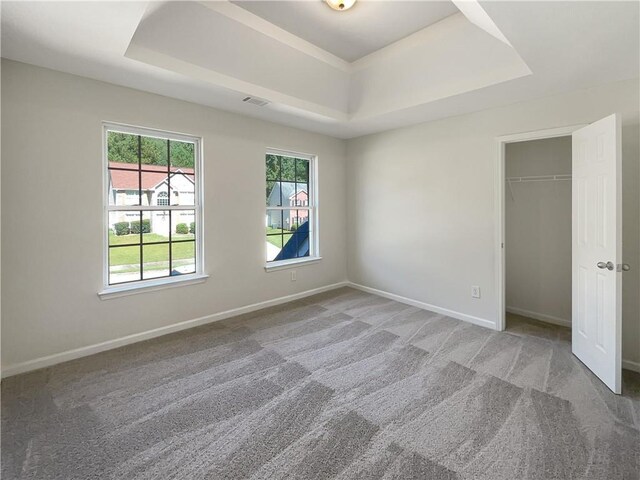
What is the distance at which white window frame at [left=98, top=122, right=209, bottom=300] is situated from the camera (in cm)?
279

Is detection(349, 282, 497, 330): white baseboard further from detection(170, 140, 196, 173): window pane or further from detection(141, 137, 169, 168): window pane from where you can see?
detection(141, 137, 169, 168): window pane

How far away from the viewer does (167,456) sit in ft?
5.34

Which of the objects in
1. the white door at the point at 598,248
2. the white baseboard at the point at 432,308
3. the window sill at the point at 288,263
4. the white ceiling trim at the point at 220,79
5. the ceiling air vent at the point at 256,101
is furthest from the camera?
the window sill at the point at 288,263

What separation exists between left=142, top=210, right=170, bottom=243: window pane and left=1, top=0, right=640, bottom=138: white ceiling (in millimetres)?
1196

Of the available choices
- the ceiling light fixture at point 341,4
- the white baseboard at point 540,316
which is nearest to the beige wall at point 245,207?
the white baseboard at point 540,316

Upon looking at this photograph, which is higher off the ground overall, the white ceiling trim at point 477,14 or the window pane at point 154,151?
the white ceiling trim at point 477,14

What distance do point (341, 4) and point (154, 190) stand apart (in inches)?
95.3

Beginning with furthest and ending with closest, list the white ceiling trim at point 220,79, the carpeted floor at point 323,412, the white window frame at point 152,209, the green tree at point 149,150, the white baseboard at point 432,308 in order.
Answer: the white baseboard at point 432,308 → the green tree at point 149,150 → the white window frame at point 152,209 → the white ceiling trim at point 220,79 → the carpeted floor at point 323,412

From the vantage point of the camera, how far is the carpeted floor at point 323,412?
1.57m

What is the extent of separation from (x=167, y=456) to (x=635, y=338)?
3565 millimetres

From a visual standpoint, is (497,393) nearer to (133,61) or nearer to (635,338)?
(635,338)

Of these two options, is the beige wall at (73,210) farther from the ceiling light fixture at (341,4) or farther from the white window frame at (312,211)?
the ceiling light fixture at (341,4)

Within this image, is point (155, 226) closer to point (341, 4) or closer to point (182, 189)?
point (182, 189)

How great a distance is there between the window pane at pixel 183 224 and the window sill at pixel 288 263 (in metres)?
1.03
